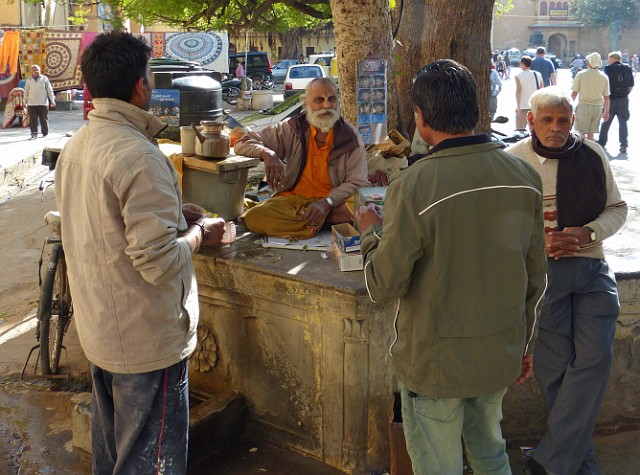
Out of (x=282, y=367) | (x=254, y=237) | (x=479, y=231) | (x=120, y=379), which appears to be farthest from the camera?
(x=254, y=237)

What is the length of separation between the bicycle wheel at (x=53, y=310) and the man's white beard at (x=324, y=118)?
5.65ft

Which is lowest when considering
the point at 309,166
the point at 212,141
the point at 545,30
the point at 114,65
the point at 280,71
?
the point at 309,166

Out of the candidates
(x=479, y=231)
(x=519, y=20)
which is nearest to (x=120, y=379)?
(x=479, y=231)

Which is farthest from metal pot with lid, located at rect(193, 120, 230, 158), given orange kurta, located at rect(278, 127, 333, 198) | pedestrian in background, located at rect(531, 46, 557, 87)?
pedestrian in background, located at rect(531, 46, 557, 87)

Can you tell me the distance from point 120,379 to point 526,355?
144 cm

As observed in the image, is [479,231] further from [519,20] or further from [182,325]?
[519,20]

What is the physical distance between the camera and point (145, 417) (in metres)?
2.59

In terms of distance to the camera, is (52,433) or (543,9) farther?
(543,9)

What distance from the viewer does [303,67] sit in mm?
26828

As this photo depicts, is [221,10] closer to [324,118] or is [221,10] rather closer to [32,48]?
[32,48]

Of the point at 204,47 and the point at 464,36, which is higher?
the point at 204,47

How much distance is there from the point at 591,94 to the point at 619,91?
0.91 m

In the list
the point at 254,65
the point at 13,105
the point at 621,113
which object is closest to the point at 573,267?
the point at 621,113

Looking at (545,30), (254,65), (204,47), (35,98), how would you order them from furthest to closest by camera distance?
(545,30), (254,65), (204,47), (35,98)
